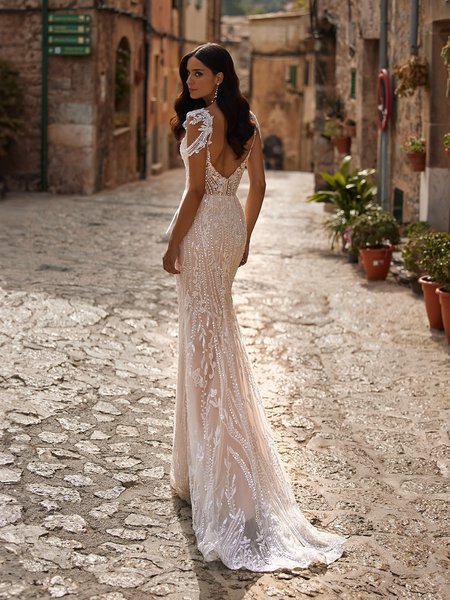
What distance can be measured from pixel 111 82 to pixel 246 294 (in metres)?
9.47

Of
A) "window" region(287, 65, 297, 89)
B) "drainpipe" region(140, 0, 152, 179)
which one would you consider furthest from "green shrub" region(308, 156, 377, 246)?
"window" region(287, 65, 297, 89)

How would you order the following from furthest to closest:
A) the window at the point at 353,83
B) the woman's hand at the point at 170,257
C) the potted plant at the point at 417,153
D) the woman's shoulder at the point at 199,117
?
the window at the point at 353,83 < the potted plant at the point at 417,153 < the woman's hand at the point at 170,257 < the woman's shoulder at the point at 199,117

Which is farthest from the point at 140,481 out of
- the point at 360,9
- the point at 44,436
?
the point at 360,9

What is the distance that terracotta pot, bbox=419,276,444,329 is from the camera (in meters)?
8.29

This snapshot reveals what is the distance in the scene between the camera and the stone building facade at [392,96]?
9859 millimetres

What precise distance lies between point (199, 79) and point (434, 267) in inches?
163

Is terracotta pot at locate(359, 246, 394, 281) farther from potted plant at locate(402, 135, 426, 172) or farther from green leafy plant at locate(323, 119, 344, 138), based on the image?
green leafy plant at locate(323, 119, 344, 138)

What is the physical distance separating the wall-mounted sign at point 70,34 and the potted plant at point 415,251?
857cm

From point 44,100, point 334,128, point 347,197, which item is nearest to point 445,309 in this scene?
point 347,197

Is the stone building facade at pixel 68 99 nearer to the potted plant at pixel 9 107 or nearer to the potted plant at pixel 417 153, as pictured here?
the potted plant at pixel 9 107

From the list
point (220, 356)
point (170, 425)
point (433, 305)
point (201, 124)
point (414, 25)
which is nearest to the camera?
point (201, 124)

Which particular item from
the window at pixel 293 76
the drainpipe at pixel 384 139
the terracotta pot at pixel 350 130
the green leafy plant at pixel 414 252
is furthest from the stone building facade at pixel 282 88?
the green leafy plant at pixel 414 252

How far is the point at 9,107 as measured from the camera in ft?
55.2

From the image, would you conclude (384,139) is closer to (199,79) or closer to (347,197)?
(347,197)
